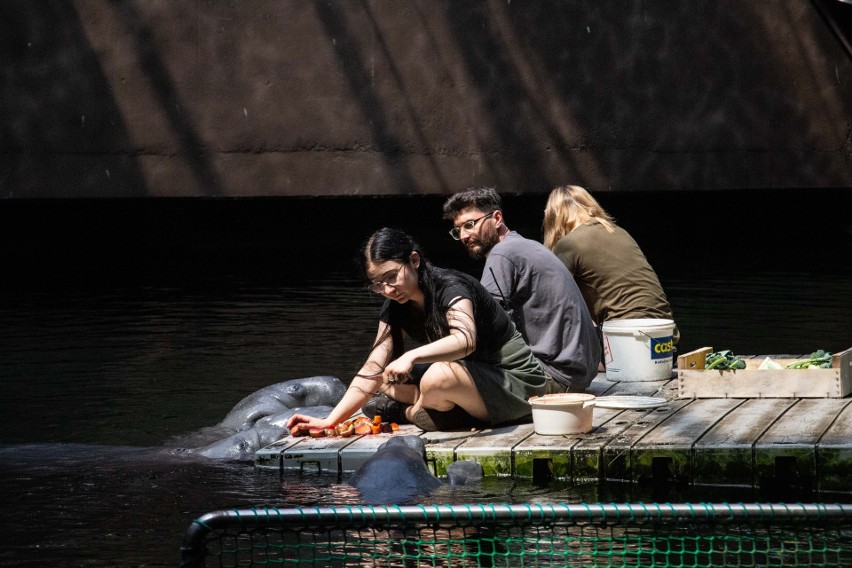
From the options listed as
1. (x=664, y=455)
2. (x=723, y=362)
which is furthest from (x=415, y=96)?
(x=664, y=455)

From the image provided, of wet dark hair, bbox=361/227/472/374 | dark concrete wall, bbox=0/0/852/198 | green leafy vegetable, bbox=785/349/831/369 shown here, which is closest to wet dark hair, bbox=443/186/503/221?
wet dark hair, bbox=361/227/472/374

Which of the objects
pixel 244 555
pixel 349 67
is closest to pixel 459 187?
pixel 349 67

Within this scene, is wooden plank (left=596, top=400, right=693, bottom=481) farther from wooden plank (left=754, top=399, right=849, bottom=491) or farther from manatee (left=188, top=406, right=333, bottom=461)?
manatee (left=188, top=406, right=333, bottom=461)

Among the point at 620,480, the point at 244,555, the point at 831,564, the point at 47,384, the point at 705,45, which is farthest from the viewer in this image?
the point at 705,45

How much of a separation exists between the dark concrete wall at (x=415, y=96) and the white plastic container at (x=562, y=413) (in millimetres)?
10279

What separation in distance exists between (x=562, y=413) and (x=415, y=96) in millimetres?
10713

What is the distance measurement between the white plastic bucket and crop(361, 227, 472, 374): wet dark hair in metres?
1.84

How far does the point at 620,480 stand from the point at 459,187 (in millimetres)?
10691

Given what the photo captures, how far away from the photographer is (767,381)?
691 cm

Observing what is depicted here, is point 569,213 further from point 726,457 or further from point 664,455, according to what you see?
point 726,457

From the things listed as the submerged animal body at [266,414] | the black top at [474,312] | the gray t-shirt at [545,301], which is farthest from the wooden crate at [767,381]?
the submerged animal body at [266,414]

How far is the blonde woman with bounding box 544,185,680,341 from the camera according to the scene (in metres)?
7.84

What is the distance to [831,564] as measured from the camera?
14.8 ft

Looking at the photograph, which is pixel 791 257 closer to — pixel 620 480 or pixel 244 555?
pixel 620 480
